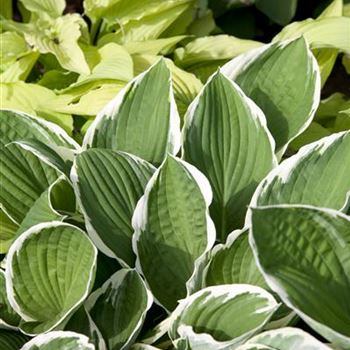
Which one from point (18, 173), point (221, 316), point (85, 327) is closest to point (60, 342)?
point (85, 327)

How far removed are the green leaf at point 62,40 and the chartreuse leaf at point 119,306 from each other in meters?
0.49

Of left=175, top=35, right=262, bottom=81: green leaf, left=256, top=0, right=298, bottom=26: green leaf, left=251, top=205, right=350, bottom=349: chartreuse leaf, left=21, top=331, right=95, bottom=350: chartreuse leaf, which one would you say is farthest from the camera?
left=256, top=0, right=298, bottom=26: green leaf

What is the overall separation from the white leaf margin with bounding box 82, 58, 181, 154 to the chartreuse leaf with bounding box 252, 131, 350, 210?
152mm

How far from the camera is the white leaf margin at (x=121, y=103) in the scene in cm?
103

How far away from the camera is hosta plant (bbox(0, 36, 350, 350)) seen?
81cm

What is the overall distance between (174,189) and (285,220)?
213mm

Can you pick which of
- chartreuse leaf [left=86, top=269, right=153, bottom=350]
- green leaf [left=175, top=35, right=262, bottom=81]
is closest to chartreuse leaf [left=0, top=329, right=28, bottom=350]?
chartreuse leaf [left=86, top=269, right=153, bottom=350]

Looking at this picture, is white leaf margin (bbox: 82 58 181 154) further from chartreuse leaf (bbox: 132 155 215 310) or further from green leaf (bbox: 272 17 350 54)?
green leaf (bbox: 272 17 350 54)

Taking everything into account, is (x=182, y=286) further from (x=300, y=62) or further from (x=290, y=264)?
(x=300, y=62)

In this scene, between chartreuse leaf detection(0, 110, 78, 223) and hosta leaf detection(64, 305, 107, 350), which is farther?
chartreuse leaf detection(0, 110, 78, 223)

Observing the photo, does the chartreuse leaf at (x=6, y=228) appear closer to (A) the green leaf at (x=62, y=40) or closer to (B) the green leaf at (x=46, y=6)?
(A) the green leaf at (x=62, y=40)

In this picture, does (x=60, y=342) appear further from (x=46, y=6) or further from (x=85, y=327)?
(x=46, y=6)

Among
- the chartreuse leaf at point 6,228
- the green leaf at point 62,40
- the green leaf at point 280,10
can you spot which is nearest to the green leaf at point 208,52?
the green leaf at point 62,40

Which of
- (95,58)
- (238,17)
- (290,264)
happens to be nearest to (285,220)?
(290,264)
